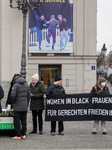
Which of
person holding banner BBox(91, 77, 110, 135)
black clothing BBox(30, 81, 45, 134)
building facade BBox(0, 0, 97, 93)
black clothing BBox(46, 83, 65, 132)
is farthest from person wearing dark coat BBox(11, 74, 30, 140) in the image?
building facade BBox(0, 0, 97, 93)

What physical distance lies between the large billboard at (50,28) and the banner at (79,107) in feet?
49.7

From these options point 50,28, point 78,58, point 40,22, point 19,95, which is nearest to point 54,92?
point 19,95

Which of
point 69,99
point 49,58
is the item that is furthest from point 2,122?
point 49,58

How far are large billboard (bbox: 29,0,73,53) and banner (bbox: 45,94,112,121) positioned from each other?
1516cm

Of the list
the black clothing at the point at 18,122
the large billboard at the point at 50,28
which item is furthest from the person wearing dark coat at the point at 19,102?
the large billboard at the point at 50,28

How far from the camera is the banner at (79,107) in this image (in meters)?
8.55

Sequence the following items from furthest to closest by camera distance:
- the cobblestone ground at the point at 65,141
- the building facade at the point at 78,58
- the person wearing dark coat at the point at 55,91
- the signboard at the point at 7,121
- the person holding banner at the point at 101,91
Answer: the building facade at the point at 78,58 → the person holding banner at the point at 101,91 → the person wearing dark coat at the point at 55,91 → the signboard at the point at 7,121 → the cobblestone ground at the point at 65,141

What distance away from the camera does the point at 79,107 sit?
8656 mm

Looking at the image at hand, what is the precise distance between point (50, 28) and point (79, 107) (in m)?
15.7

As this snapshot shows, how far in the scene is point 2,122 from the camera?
805cm

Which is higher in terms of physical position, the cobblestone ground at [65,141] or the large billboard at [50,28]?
the large billboard at [50,28]

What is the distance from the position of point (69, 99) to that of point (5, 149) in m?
2.73

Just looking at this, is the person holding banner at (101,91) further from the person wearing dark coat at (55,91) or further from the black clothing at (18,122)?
the black clothing at (18,122)

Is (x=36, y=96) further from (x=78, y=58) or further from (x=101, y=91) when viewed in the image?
(x=78, y=58)
